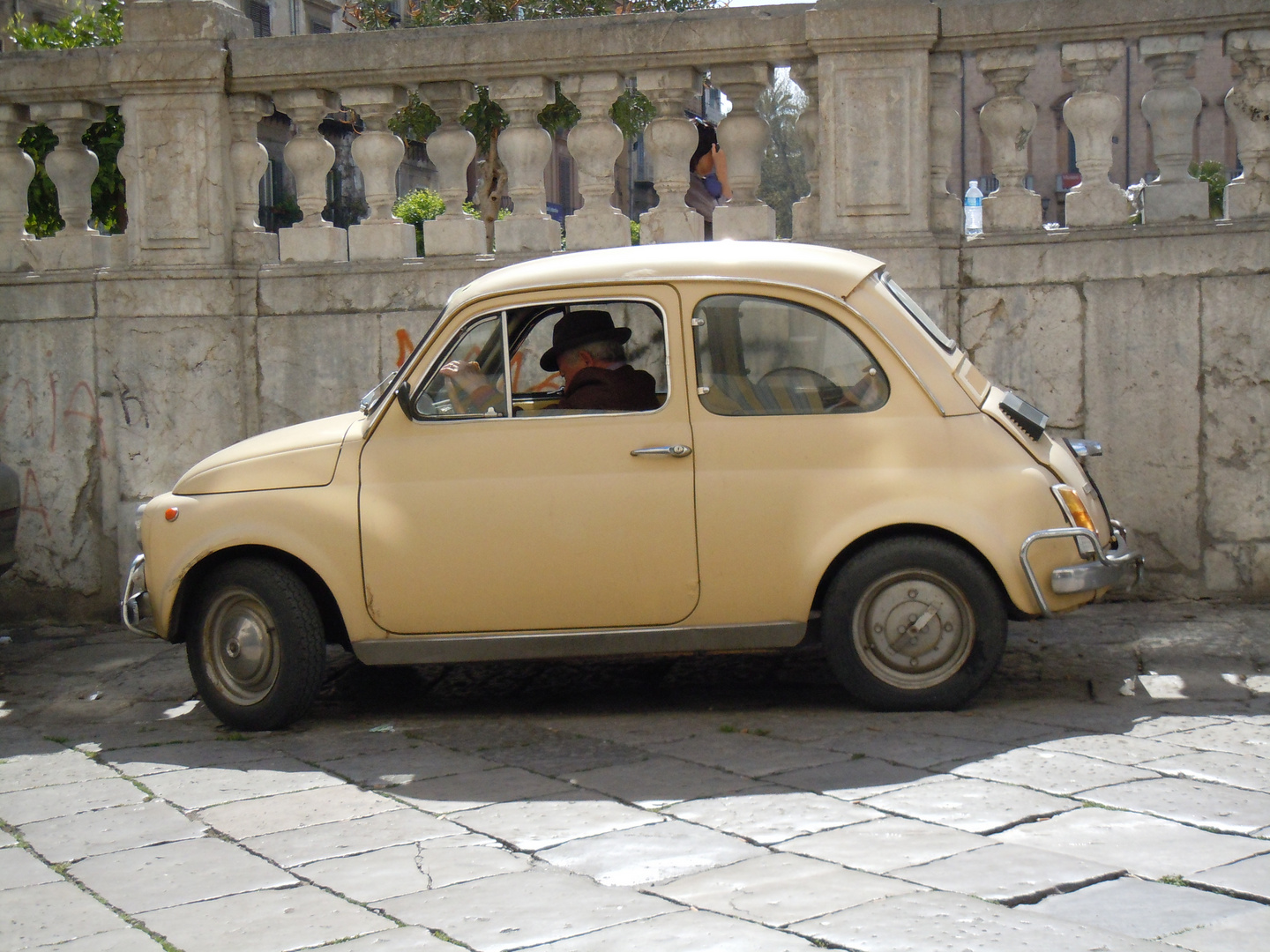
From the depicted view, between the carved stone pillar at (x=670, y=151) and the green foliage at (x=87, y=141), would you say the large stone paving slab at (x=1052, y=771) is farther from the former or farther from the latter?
the green foliage at (x=87, y=141)

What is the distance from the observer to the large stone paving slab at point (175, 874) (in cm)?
400

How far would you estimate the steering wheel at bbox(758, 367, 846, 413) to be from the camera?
580 cm

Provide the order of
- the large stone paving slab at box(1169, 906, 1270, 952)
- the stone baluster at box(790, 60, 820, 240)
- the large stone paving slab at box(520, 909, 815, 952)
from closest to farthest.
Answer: the large stone paving slab at box(1169, 906, 1270, 952)
the large stone paving slab at box(520, 909, 815, 952)
the stone baluster at box(790, 60, 820, 240)

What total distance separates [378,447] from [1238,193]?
14.6 ft

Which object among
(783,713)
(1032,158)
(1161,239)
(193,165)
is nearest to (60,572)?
(193,165)

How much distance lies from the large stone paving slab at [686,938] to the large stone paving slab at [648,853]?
1.10ft

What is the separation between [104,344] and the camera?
853cm

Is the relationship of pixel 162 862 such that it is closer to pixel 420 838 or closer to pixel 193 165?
pixel 420 838

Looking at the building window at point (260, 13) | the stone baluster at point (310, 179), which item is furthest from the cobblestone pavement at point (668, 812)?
the building window at point (260, 13)

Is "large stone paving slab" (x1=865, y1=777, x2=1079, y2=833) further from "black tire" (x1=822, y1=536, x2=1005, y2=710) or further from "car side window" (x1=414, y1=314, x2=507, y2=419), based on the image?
"car side window" (x1=414, y1=314, x2=507, y2=419)

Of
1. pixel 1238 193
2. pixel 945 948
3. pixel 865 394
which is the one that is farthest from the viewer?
pixel 1238 193

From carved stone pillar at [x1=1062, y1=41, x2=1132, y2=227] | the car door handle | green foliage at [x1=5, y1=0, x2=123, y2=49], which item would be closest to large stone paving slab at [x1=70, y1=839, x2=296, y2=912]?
the car door handle

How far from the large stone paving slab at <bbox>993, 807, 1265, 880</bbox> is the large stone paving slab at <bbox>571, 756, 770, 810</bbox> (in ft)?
3.12

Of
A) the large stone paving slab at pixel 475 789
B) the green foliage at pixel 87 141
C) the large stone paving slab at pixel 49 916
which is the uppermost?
the green foliage at pixel 87 141
